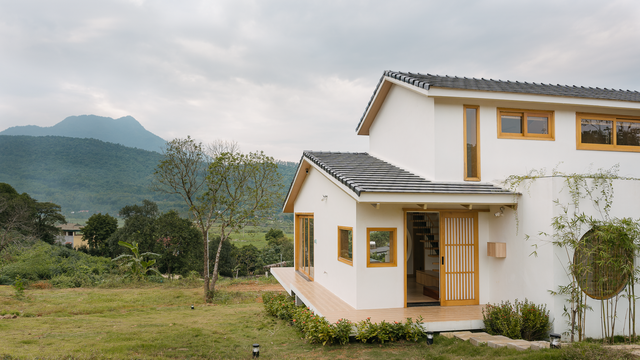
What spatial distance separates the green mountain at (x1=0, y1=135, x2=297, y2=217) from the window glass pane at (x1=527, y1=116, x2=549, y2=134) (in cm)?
5464

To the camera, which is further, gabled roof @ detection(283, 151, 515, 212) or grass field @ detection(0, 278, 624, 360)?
gabled roof @ detection(283, 151, 515, 212)

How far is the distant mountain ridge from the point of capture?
13025 centimetres

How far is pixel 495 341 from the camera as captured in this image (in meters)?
6.49

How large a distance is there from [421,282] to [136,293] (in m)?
14.1

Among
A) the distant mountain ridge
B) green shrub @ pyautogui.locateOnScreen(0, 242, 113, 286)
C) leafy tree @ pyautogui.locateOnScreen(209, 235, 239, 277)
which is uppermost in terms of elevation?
the distant mountain ridge

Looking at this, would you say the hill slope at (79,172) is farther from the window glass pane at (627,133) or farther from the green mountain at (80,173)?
the window glass pane at (627,133)

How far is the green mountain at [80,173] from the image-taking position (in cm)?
6072

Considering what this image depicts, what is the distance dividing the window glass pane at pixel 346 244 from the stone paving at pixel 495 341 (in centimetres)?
269

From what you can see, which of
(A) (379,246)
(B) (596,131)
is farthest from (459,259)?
(B) (596,131)

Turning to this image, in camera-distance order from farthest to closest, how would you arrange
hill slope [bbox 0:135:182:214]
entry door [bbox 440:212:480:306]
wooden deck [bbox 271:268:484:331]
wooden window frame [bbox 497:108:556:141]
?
1. hill slope [bbox 0:135:182:214]
2. wooden window frame [bbox 497:108:556:141]
3. entry door [bbox 440:212:480:306]
4. wooden deck [bbox 271:268:484:331]

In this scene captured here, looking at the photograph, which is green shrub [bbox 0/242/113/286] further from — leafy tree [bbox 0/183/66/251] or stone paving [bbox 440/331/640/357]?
stone paving [bbox 440/331/640/357]

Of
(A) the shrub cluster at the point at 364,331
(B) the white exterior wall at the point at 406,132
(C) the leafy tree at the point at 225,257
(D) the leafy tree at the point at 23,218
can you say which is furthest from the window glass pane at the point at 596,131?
(D) the leafy tree at the point at 23,218

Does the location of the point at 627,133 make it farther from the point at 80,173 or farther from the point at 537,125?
the point at 80,173

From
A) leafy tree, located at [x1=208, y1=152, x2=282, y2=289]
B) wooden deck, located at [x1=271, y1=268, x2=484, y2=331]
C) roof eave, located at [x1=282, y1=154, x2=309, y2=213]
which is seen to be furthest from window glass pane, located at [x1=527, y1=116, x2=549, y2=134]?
leafy tree, located at [x1=208, y1=152, x2=282, y2=289]
